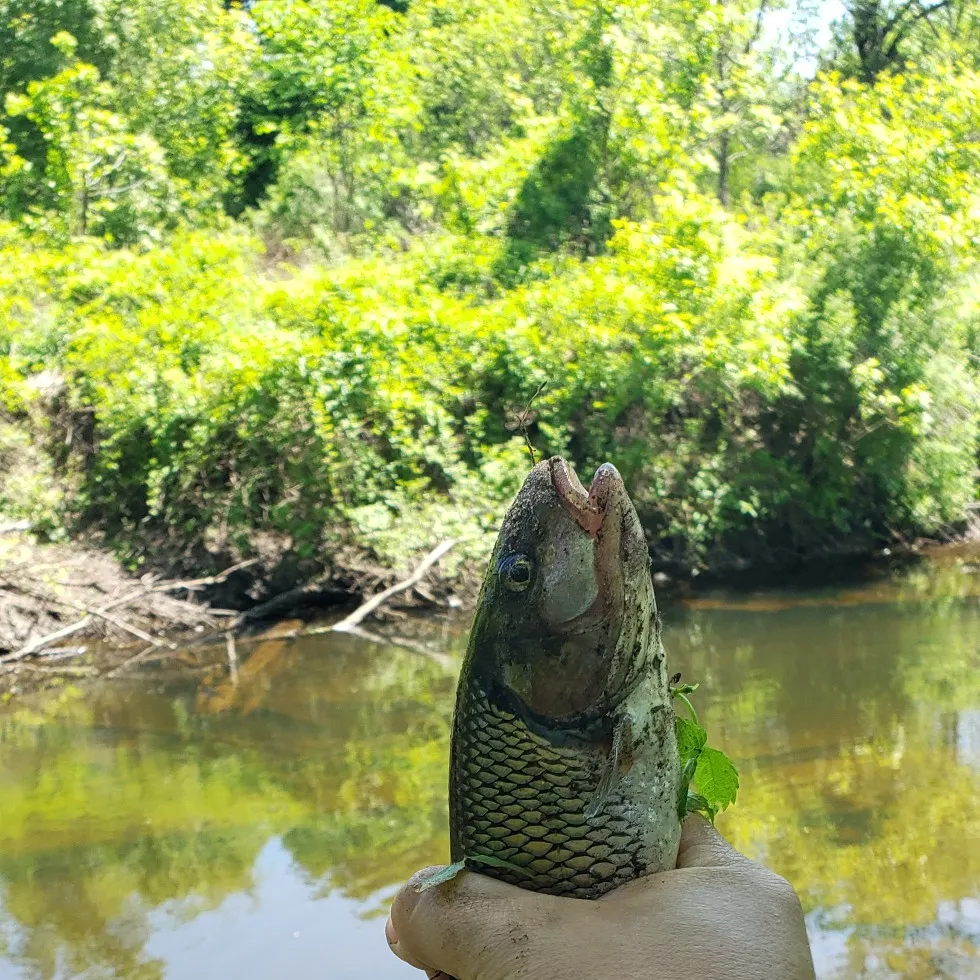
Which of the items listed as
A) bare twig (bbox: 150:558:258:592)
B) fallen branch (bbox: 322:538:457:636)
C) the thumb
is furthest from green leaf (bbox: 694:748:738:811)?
bare twig (bbox: 150:558:258:592)

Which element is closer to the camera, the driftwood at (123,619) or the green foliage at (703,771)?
the green foliage at (703,771)

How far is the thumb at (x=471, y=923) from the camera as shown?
1.70m

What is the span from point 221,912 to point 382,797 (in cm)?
163

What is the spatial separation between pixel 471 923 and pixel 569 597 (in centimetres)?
54

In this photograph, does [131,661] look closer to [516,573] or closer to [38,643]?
[38,643]

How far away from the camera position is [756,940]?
1723mm

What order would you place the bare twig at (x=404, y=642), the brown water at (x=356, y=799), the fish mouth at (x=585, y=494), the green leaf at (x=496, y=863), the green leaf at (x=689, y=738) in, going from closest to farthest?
the fish mouth at (x=585, y=494) < the green leaf at (x=496, y=863) < the green leaf at (x=689, y=738) < the brown water at (x=356, y=799) < the bare twig at (x=404, y=642)

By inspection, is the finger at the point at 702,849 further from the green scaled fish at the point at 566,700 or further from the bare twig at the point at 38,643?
the bare twig at the point at 38,643

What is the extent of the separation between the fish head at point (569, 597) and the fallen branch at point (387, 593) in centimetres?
1027

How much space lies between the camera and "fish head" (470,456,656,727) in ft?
5.30

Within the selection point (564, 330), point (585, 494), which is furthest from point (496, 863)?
point (564, 330)

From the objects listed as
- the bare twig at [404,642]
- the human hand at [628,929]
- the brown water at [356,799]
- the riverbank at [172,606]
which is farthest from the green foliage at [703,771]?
the riverbank at [172,606]

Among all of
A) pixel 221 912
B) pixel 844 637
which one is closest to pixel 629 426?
pixel 844 637

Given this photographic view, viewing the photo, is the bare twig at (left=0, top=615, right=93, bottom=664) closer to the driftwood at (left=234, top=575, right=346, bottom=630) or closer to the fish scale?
the driftwood at (left=234, top=575, right=346, bottom=630)
